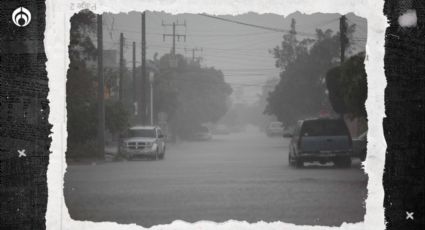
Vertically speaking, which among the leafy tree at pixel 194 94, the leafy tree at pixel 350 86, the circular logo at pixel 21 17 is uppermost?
the circular logo at pixel 21 17

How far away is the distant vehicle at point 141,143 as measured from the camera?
131 feet

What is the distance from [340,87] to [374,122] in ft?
76.9

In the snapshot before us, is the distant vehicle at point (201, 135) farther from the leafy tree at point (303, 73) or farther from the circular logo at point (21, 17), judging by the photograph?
the circular logo at point (21, 17)

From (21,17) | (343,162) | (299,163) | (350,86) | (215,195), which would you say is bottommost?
(299,163)

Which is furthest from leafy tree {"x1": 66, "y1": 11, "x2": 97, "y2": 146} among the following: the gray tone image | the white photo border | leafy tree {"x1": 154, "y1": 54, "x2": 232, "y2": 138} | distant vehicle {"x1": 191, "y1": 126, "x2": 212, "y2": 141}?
distant vehicle {"x1": 191, "y1": 126, "x2": 212, "y2": 141}

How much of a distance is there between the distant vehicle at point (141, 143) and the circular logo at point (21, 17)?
1304 inches

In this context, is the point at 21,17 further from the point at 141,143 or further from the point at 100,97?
the point at 141,143

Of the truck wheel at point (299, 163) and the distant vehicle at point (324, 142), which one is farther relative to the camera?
the truck wheel at point (299, 163)

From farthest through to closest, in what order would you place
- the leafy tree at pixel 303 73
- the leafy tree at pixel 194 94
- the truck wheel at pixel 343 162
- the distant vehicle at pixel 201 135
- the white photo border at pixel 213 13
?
the distant vehicle at pixel 201 135, the leafy tree at pixel 194 94, the leafy tree at pixel 303 73, the truck wheel at pixel 343 162, the white photo border at pixel 213 13

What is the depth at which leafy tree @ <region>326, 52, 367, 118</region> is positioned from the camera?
25594 mm

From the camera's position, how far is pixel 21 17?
681 cm

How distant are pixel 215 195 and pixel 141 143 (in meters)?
21.3

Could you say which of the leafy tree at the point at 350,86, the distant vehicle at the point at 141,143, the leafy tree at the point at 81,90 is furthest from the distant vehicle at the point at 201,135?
the leafy tree at the point at 350,86

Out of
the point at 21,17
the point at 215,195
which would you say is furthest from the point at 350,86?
the point at 21,17
